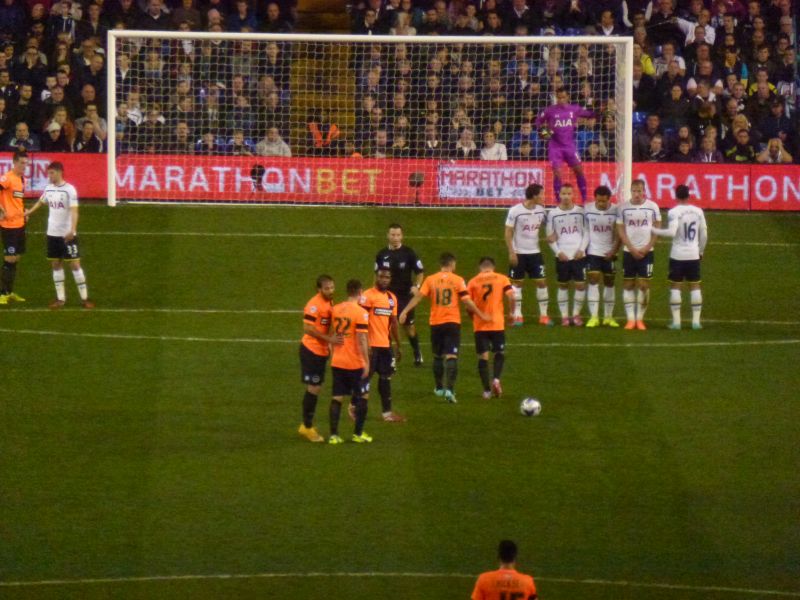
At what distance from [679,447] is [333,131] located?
534 inches

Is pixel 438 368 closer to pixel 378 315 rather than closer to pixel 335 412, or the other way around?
pixel 378 315

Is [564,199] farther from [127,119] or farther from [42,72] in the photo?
[42,72]

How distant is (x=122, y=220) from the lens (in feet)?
96.9

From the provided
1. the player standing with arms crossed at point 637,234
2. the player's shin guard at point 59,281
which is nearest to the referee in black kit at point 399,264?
the player standing with arms crossed at point 637,234

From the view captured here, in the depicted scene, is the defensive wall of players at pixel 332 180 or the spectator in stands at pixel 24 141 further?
the spectator in stands at pixel 24 141

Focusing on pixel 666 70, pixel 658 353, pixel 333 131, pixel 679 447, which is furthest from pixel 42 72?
pixel 679 447

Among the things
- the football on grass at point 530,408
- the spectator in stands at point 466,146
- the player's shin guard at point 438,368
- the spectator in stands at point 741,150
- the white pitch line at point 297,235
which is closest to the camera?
the football on grass at point 530,408

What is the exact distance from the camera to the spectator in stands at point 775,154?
101 ft

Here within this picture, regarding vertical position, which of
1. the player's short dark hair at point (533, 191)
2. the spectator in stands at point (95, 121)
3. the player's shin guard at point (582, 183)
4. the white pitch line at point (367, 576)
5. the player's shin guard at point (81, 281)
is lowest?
the white pitch line at point (367, 576)

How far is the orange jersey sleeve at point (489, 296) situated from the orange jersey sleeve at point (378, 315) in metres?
1.52

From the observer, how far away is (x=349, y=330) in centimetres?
1612

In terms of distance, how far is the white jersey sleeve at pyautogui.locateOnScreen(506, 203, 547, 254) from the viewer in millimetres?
22641

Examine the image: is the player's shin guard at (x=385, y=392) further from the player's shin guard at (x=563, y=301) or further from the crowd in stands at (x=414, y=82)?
the crowd in stands at (x=414, y=82)

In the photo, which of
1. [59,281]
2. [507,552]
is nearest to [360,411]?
[507,552]
